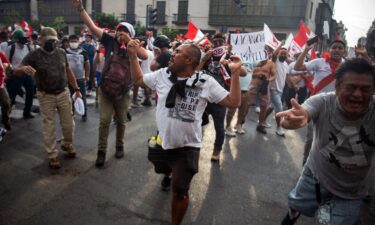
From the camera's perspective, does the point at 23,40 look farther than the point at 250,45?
Yes

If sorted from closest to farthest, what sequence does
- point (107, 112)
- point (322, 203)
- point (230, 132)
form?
point (322, 203), point (107, 112), point (230, 132)

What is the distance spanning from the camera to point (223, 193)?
357 centimetres

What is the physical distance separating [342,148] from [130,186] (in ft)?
Result: 8.17

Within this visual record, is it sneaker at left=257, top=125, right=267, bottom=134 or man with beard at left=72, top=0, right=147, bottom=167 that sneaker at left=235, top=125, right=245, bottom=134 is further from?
man with beard at left=72, top=0, right=147, bottom=167

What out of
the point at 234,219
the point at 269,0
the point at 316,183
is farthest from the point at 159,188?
the point at 269,0

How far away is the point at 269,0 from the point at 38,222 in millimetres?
34368

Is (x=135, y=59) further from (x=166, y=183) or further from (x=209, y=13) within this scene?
(x=209, y=13)

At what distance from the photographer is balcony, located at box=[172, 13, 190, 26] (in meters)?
38.4

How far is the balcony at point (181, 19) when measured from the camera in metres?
38.4

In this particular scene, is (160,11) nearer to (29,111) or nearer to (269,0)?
(269,0)

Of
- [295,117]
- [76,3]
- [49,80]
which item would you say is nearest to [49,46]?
[49,80]

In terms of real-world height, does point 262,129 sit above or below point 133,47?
below

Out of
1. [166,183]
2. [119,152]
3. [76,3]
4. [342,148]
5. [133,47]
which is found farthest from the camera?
[119,152]

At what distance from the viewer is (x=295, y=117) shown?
1.91m
